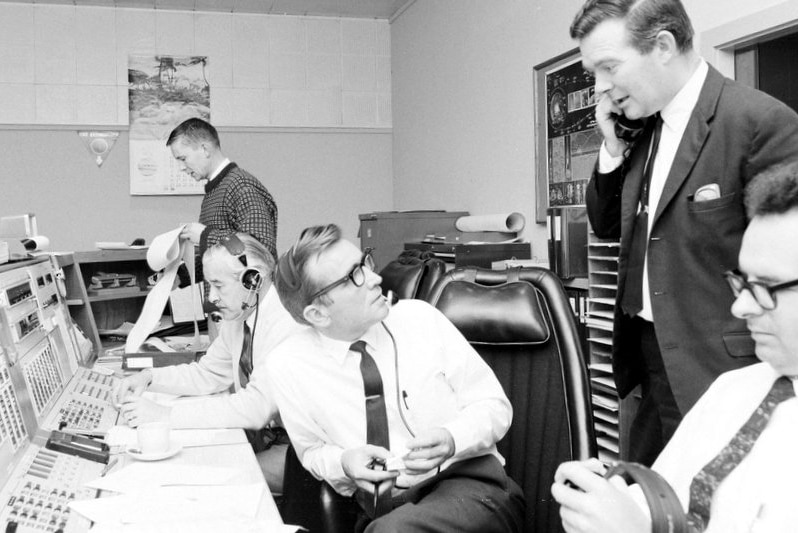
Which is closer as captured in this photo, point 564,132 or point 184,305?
point 184,305

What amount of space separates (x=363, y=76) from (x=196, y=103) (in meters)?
1.27

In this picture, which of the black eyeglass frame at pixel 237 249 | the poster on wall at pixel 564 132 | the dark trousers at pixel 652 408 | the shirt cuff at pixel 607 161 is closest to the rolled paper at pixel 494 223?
the poster on wall at pixel 564 132

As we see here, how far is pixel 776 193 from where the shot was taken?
3.35ft

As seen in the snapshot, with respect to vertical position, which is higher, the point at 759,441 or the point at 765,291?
the point at 765,291

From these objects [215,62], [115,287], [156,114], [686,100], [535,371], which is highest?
[215,62]

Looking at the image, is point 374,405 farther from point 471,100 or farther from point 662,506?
point 471,100

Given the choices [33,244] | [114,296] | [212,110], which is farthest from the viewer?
[212,110]

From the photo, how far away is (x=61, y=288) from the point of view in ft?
8.54

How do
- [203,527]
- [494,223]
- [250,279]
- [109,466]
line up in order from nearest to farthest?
[203,527]
[109,466]
[250,279]
[494,223]

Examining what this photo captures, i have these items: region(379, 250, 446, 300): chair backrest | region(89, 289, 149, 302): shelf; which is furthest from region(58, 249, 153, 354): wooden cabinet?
region(379, 250, 446, 300): chair backrest

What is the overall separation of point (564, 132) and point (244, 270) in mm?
1908

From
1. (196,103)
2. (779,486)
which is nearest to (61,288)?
(779,486)

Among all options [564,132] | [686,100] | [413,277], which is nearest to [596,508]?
[686,100]

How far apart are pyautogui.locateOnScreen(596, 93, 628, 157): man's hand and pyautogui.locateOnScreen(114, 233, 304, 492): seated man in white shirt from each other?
3.17ft
